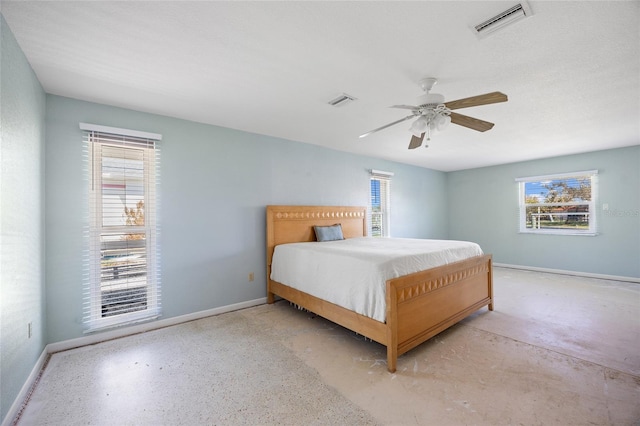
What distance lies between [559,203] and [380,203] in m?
3.57

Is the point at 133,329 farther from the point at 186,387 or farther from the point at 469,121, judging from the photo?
the point at 469,121

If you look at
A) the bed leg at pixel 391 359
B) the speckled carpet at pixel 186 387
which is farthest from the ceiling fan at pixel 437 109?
the speckled carpet at pixel 186 387

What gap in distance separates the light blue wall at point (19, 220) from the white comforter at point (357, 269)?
7.45ft

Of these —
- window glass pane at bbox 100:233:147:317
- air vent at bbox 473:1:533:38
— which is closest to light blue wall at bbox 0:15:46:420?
window glass pane at bbox 100:233:147:317

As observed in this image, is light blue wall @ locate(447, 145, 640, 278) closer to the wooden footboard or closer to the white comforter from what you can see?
the wooden footboard

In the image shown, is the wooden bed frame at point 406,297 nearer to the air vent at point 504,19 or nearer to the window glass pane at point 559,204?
the air vent at point 504,19

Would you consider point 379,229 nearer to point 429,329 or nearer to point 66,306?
point 429,329

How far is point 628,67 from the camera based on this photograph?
2.22 metres

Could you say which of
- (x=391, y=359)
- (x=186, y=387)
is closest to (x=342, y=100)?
(x=391, y=359)

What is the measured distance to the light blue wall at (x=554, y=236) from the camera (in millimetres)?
4793

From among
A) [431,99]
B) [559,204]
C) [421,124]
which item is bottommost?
[559,204]

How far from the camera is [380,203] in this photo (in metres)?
5.82

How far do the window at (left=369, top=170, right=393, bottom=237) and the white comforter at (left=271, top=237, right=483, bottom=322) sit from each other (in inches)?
90.9

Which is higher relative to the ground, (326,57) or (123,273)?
(326,57)
